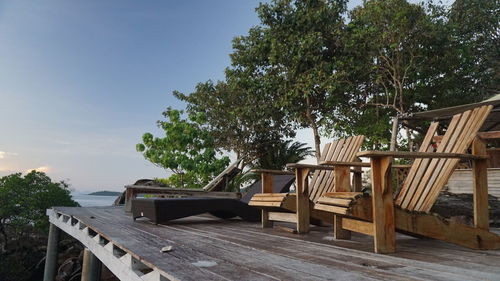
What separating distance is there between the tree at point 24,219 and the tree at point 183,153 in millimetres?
4203

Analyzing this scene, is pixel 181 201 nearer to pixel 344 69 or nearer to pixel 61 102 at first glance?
pixel 344 69

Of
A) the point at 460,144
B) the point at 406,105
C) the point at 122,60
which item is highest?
the point at 122,60

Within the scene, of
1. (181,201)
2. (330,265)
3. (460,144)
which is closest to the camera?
(330,265)

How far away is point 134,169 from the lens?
16516mm

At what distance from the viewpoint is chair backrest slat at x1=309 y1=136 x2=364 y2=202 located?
421cm

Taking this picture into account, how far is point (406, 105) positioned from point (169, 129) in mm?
9337

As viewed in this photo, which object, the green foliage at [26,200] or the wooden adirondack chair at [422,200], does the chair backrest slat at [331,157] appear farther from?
the green foliage at [26,200]

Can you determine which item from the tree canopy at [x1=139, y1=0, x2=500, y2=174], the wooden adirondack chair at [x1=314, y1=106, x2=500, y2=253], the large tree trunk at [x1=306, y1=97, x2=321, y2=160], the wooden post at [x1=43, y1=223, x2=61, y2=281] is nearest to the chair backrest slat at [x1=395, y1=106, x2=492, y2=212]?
the wooden adirondack chair at [x1=314, y1=106, x2=500, y2=253]

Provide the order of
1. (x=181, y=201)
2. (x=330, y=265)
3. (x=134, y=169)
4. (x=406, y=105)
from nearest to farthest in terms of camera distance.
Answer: (x=330, y=265) < (x=181, y=201) < (x=406, y=105) < (x=134, y=169)

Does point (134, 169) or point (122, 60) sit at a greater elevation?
point (122, 60)

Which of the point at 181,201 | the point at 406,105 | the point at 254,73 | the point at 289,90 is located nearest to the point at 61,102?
the point at 254,73

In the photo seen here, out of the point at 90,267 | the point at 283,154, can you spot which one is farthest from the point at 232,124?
the point at 90,267

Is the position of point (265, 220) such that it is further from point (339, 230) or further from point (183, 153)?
point (183, 153)

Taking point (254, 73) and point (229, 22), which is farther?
point (229, 22)
